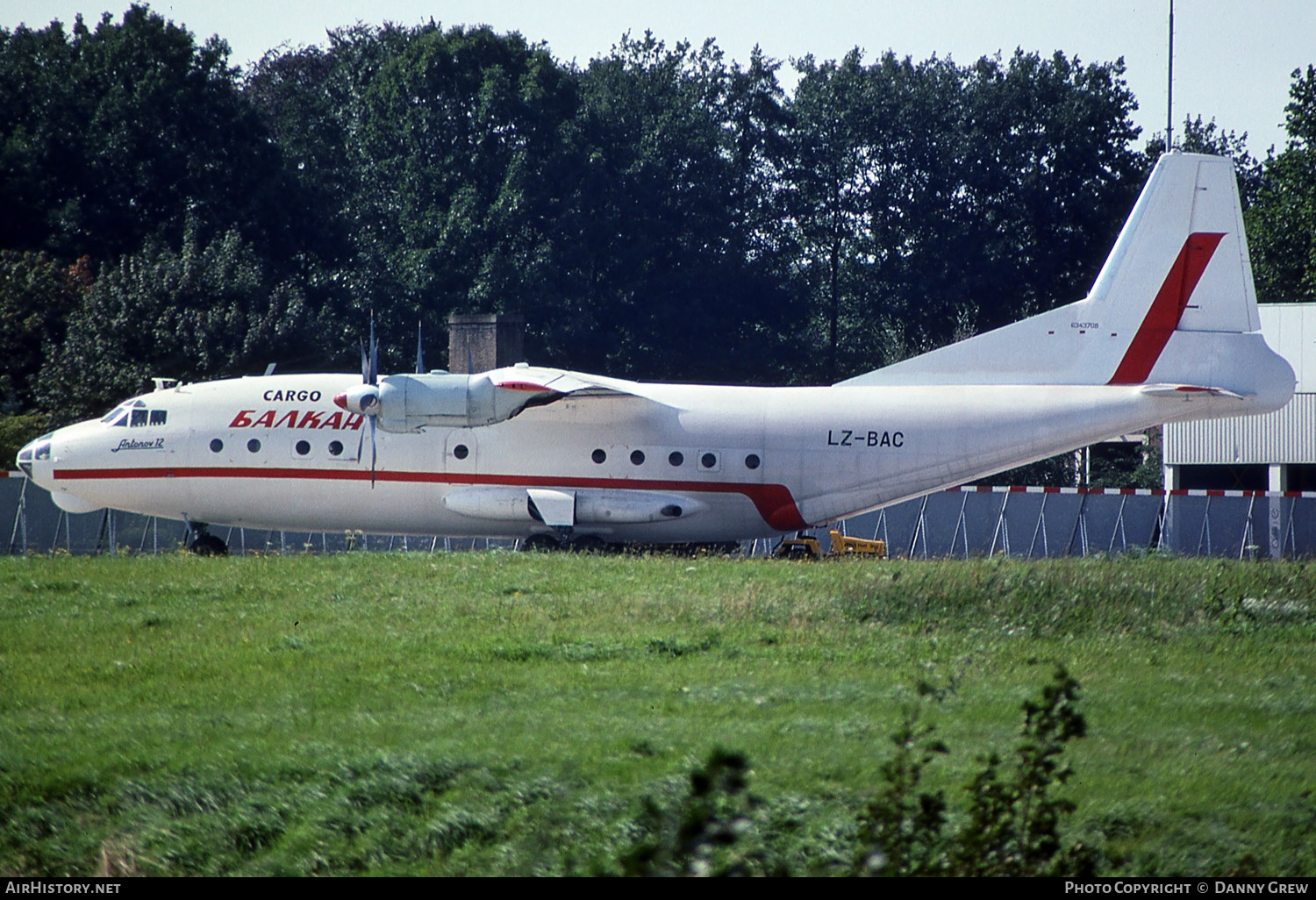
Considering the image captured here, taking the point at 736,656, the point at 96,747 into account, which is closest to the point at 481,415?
the point at 736,656

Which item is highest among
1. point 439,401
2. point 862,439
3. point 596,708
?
point 439,401

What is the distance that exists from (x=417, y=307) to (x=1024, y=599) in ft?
148

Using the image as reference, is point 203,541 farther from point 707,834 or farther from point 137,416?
point 707,834

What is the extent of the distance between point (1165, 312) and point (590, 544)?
11211mm

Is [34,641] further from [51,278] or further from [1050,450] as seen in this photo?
[51,278]

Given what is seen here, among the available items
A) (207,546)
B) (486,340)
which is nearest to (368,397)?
(207,546)

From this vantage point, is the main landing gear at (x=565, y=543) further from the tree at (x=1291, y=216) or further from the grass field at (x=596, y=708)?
the tree at (x=1291, y=216)

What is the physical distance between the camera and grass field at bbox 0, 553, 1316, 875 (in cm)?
981

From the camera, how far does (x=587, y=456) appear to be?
2430 centimetres

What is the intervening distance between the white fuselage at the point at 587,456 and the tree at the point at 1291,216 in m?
37.4

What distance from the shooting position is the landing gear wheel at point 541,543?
80.3 ft

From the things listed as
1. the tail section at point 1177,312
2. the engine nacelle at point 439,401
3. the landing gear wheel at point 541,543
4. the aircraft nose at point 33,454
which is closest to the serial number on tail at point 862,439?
the tail section at point 1177,312

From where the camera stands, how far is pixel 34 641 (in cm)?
1521

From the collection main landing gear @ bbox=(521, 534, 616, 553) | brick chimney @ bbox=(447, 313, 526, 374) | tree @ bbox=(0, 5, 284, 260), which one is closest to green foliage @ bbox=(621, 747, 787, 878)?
main landing gear @ bbox=(521, 534, 616, 553)
